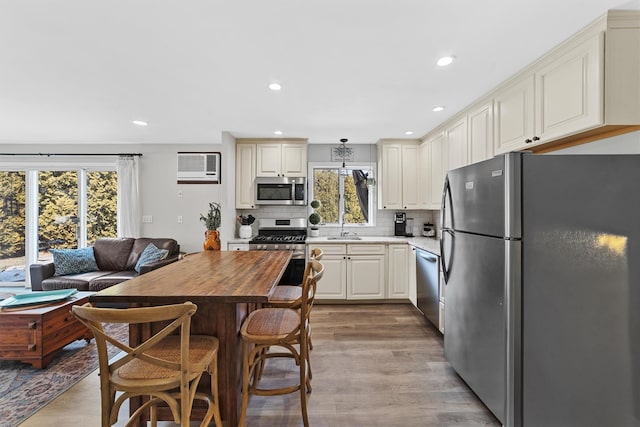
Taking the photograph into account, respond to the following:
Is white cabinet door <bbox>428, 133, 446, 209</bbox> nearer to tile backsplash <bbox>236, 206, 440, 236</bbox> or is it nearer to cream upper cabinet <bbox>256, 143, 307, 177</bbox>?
tile backsplash <bbox>236, 206, 440, 236</bbox>

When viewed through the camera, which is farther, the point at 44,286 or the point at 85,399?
the point at 44,286

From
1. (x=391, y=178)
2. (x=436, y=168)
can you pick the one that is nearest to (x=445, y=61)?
(x=436, y=168)

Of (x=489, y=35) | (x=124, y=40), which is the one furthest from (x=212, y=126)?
(x=489, y=35)

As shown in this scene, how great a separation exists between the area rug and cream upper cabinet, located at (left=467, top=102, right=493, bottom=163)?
3930 mm

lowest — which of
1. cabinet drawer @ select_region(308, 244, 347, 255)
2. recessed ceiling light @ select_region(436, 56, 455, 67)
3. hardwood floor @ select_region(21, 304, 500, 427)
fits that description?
hardwood floor @ select_region(21, 304, 500, 427)

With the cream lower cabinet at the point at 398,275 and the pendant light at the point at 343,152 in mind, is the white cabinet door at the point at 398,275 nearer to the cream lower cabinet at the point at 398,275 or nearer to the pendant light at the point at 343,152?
the cream lower cabinet at the point at 398,275

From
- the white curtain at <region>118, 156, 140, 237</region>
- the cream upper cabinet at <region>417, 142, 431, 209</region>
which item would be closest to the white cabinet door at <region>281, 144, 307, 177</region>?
the cream upper cabinet at <region>417, 142, 431, 209</region>

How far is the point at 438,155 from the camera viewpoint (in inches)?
146

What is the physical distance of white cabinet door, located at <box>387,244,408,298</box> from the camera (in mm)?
3938

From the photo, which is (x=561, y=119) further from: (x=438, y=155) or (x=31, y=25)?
(x=31, y=25)

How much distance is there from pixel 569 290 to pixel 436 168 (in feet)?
7.90

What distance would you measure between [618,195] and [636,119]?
50cm

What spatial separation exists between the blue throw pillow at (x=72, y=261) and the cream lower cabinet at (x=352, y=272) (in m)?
3.26

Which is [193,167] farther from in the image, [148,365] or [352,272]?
[148,365]
